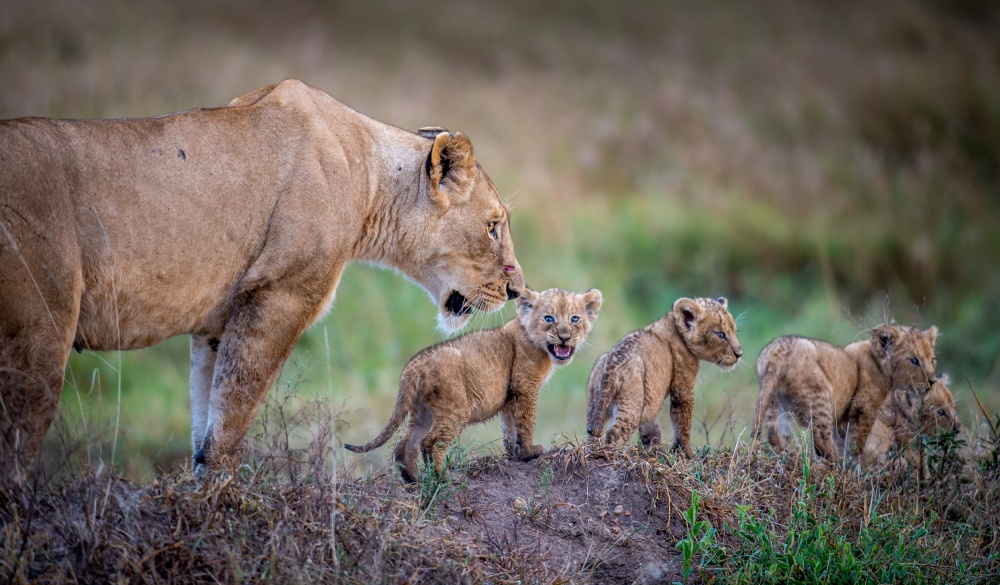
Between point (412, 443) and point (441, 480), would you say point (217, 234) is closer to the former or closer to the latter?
point (412, 443)

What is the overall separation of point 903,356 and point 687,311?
1487mm

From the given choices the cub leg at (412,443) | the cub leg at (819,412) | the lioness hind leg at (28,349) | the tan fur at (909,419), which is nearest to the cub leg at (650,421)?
the cub leg at (819,412)

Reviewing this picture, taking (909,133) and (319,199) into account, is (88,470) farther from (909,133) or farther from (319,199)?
(909,133)

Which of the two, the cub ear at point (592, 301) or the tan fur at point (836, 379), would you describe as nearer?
the cub ear at point (592, 301)

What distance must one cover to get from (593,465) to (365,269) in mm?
7910

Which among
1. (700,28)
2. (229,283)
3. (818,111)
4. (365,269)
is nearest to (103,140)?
Answer: (229,283)

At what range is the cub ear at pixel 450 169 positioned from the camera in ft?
20.1

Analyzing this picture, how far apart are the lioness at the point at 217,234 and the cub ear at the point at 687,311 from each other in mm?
943

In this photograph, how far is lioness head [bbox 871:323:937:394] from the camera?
6.77m

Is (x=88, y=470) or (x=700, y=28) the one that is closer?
(x=88, y=470)

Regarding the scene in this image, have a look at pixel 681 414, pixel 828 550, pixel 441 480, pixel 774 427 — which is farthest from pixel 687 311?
pixel 441 480

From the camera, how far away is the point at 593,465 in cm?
567

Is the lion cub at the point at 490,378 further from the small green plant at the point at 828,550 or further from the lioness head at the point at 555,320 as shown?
the small green plant at the point at 828,550

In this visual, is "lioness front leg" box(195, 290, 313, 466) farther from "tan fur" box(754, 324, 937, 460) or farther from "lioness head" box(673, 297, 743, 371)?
"tan fur" box(754, 324, 937, 460)
